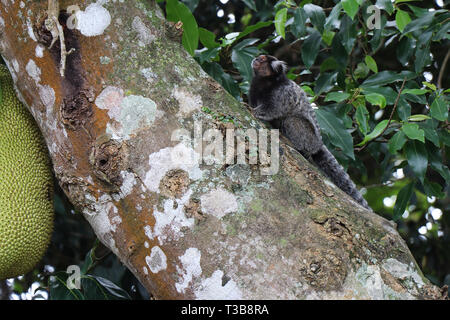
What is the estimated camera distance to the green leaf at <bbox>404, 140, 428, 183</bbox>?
2.84 metres

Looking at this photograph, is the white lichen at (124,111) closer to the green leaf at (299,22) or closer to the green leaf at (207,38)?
the green leaf at (207,38)

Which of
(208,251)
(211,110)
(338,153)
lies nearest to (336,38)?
(338,153)

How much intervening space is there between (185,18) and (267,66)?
0.85m

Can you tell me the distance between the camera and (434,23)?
3033mm

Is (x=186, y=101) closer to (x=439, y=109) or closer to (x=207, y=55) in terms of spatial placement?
(x=207, y=55)

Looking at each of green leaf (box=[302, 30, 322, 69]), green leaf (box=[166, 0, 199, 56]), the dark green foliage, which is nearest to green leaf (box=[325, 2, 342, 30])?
the dark green foliage

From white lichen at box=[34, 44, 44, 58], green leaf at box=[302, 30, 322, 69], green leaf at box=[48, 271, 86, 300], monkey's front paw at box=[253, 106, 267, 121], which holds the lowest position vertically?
monkey's front paw at box=[253, 106, 267, 121]

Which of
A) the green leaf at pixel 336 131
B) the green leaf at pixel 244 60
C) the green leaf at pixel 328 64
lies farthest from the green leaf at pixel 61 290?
the green leaf at pixel 328 64

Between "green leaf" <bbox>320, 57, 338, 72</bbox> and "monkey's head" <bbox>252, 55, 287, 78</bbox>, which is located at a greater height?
"monkey's head" <bbox>252, 55, 287, 78</bbox>

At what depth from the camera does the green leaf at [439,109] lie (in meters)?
2.76

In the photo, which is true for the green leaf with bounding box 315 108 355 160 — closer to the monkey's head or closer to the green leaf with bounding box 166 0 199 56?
the monkey's head

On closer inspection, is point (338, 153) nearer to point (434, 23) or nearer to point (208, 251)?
point (434, 23)

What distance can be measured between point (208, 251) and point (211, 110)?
0.55 m

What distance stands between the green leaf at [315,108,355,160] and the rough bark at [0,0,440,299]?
1.03m
